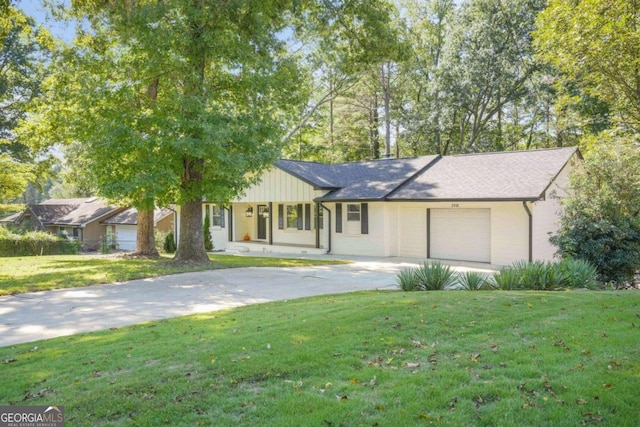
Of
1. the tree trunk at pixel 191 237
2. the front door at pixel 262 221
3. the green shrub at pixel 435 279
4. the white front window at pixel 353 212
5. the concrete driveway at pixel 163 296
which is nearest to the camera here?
the concrete driveway at pixel 163 296

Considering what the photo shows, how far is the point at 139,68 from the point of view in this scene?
14977 millimetres

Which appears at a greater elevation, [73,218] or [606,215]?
[73,218]

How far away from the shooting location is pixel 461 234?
1839 centimetres

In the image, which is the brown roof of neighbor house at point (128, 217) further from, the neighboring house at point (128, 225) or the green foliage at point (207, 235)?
the green foliage at point (207, 235)

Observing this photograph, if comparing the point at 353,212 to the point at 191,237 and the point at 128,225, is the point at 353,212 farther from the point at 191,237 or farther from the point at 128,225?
the point at 128,225

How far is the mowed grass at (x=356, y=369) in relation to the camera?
374 cm

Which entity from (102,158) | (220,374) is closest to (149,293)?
(102,158)

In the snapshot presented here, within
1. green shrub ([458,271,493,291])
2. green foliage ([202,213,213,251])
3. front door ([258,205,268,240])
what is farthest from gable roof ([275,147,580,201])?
green shrub ([458,271,493,291])

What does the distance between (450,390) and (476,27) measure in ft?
97.5

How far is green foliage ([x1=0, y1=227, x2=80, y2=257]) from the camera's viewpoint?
28.0 metres

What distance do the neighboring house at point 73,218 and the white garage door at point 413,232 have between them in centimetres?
2766

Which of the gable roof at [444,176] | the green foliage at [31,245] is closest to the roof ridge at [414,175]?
the gable roof at [444,176]

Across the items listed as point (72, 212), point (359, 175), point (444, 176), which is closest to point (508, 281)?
point (444, 176)

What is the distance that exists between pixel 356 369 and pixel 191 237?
13004 mm
